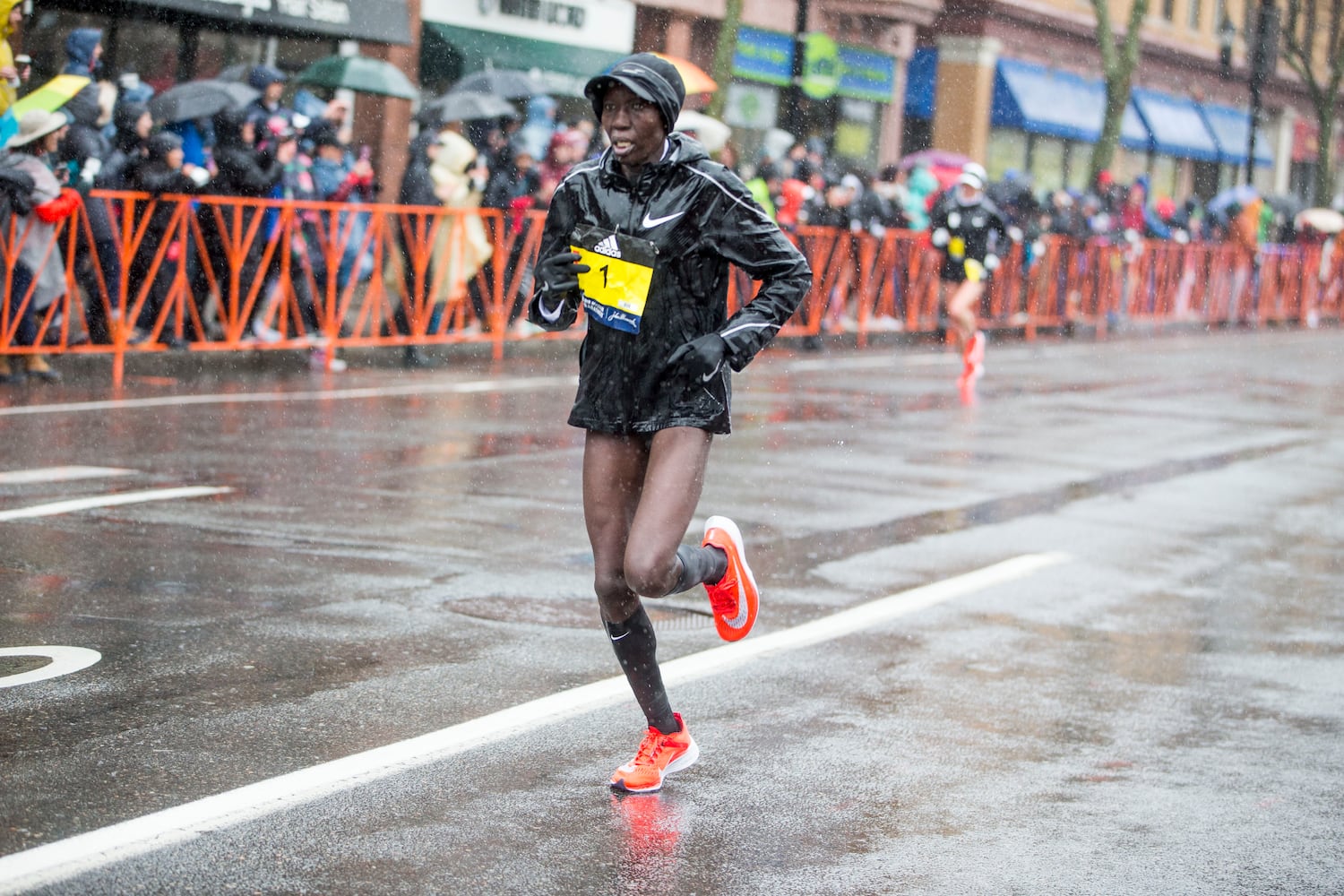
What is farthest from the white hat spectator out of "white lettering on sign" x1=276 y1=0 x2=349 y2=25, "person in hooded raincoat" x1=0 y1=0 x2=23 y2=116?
"white lettering on sign" x1=276 y1=0 x2=349 y2=25

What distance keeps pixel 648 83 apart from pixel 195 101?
11199 millimetres

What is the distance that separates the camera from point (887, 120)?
38.8 m

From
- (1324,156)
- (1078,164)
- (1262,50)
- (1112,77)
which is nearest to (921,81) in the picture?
(1112,77)

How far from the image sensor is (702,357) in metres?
5.16

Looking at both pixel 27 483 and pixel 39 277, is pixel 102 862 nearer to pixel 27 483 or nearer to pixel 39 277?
pixel 27 483

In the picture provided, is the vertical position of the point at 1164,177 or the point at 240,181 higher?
the point at 1164,177

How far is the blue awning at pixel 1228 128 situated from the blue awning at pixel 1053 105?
14.3 ft

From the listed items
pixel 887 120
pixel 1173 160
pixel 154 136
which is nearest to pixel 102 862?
pixel 154 136

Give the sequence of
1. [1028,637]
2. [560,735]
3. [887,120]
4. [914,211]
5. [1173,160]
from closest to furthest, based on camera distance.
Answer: [560,735] → [1028,637] → [914,211] → [887,120] → [1173,160]

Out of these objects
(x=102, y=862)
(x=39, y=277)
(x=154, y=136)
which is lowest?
(x=102, y=862)

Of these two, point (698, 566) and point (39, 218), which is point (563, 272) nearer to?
point (698, 566)

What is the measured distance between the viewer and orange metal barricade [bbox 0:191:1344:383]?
47.8 feet

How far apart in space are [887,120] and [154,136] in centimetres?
2569

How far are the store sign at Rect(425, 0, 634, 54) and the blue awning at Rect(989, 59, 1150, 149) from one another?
12978mm
